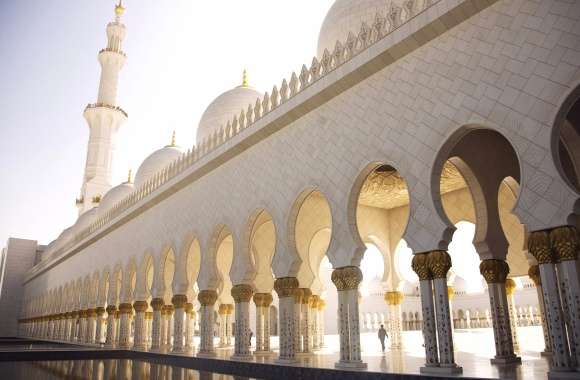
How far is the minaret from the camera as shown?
75.8ft

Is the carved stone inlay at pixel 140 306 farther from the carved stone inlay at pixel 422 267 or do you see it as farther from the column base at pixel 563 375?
the column base at pixel 563 375

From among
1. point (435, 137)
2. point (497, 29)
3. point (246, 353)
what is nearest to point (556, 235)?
point (435, 137)

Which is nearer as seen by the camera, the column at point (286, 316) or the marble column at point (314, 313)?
the column at point (286, 316)

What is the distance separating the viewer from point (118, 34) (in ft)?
79.3

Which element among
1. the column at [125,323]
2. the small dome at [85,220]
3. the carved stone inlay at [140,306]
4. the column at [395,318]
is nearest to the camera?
the column at [395,318]

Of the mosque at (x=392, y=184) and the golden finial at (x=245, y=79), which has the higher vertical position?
the golden finial at (x=245, y=79)

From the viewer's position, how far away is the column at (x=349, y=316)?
621 centimetres

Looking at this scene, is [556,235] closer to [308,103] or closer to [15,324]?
[308,103]

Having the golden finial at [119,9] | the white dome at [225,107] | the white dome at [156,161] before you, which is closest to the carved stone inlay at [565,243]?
the white dome at [225,107]

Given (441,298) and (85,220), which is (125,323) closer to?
(85,220)

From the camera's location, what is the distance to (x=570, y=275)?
4473 mm

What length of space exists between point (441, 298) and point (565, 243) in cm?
148

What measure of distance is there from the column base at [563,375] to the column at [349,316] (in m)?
2.26

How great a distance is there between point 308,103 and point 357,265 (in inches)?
107
